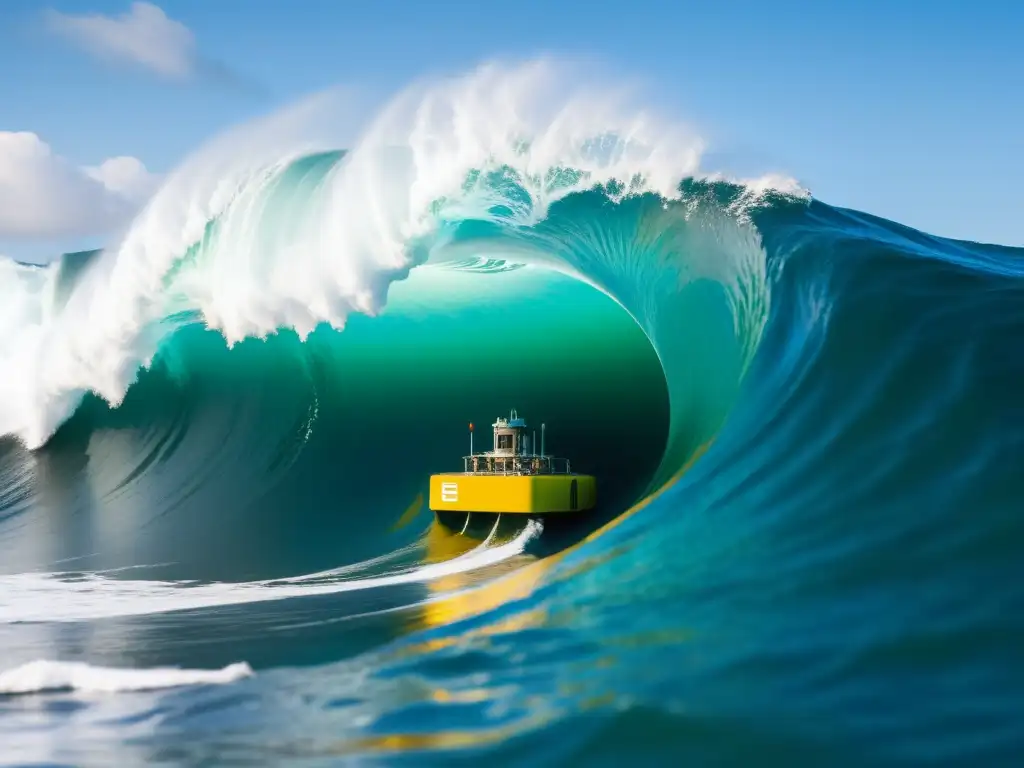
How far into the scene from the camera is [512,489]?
8633mm

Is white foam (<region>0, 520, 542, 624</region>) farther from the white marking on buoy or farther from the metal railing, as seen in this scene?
the metal railing

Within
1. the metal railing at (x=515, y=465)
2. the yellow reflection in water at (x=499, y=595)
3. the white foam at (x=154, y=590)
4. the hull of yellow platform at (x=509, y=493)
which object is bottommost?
the white foam at (x=154, y=590)

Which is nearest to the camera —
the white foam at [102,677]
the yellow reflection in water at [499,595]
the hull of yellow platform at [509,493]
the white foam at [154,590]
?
the white foam at [102,677]

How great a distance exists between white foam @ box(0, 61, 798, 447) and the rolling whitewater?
0.04m

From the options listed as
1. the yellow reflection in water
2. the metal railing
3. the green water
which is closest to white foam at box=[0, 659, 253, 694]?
the yellow reflection in water

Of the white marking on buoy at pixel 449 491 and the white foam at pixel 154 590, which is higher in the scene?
the white marking on buoy at pixel 449 491

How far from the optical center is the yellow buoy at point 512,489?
8602mm

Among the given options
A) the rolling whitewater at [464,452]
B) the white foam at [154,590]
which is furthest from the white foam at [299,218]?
the white foam at [154,590]

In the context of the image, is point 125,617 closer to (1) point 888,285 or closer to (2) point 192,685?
(2) point 192,685

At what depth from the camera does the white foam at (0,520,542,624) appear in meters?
6.43

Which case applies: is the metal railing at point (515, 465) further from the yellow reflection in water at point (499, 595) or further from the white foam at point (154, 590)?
the yellow reflection in water at point (499, 595)

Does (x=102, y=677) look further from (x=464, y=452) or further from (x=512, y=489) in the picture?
(x=464, y=452)

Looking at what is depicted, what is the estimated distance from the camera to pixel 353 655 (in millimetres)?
4652

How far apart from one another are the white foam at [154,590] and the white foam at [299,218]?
3468mm
